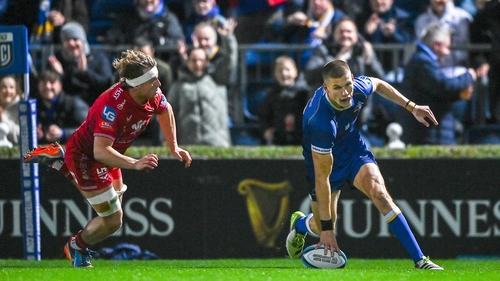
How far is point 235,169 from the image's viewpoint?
11.1 meters

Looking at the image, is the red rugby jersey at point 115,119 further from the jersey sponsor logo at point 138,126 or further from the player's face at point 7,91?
the player's face at point 7,91

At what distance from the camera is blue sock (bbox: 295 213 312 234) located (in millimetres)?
9617

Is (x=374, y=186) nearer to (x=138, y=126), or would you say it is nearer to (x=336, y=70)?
(x=336, y=70)

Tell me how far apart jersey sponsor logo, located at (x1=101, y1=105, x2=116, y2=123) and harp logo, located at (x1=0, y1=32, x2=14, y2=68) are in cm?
214

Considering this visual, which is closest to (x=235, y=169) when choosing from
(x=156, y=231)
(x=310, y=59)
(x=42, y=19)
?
(x=156, y=231)

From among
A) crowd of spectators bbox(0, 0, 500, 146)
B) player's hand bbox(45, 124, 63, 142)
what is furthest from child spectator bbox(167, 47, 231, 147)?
player's hand bbox(45, 124, 63, 142)

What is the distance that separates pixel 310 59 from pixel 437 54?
1506 mm

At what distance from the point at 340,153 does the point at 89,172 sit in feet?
7.37

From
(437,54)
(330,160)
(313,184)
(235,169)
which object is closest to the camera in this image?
(330,160)

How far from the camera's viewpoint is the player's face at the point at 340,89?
8.38 metres

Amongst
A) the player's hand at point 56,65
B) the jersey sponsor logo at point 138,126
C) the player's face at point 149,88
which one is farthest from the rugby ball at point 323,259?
the player's hand at point 56,65

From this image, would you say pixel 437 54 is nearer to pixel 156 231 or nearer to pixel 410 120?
pixel 410 120

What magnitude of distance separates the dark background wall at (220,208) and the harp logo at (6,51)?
1375 millimetres

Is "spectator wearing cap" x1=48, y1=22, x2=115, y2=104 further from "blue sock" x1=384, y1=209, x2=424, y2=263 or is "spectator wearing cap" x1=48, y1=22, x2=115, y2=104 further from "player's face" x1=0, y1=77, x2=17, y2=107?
"blue sock" x1=384, y1=209, x2=424, y2=263
